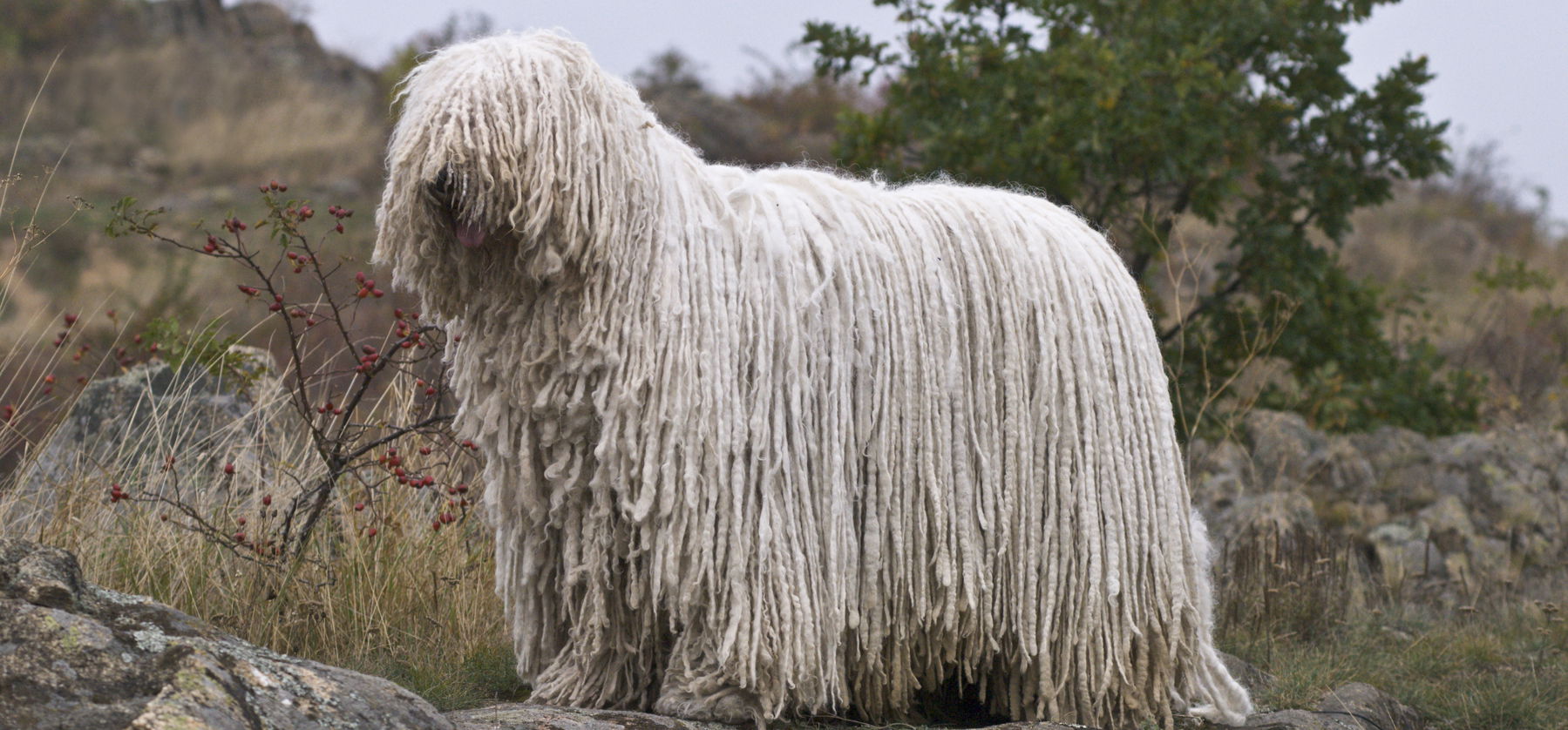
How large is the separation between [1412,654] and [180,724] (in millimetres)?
5227

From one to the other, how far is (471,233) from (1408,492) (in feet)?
26.5

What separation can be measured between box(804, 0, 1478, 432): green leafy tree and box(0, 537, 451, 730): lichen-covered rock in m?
6.04

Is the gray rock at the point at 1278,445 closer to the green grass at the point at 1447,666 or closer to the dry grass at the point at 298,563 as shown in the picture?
the green grass at the point at 1447,666

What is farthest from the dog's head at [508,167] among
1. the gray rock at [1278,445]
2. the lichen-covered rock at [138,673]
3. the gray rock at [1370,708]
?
the gray rock at [1278,445]

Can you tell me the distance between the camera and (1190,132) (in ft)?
28.1

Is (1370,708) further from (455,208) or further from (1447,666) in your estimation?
(455,208)

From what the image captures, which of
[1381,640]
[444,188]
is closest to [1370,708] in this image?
[1381,640]

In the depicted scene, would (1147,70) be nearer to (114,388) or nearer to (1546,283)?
(1546,283)

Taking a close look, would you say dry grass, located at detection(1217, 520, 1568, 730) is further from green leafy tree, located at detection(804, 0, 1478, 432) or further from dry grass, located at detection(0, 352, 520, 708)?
dry grass, located at detection(0, 352, 520, 708)

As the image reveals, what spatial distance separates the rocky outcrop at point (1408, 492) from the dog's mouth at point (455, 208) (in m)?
5.54

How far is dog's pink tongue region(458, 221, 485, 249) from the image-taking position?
12.4 ft

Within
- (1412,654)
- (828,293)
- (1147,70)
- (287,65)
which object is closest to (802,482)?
(828,293)

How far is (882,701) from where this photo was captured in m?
4.36

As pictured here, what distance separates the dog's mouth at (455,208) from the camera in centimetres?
372
